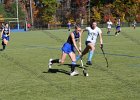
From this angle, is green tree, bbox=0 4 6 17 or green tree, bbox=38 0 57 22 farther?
green tree, bbox=0 4 6 17

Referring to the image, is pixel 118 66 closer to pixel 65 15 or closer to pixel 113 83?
pixel 113 83

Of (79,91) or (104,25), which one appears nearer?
(79,91)

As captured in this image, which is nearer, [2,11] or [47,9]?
[47,9]

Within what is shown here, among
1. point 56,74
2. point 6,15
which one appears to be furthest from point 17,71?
point 6,15

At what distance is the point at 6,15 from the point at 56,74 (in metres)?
76.8

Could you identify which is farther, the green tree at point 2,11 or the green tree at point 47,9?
the green tree at point 2,11

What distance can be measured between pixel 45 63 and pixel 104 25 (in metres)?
65.4

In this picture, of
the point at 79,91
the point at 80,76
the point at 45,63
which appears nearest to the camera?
the point at 79,91

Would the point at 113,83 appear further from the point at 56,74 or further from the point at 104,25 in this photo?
the point at 104,25

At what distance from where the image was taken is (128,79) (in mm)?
11953

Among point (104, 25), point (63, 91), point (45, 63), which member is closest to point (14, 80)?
point (63, 91)

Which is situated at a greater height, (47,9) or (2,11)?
(47,9)

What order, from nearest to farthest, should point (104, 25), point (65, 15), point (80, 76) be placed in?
point (80, 76) → point (104, 25) → point (65, 15)

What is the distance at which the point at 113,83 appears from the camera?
11312 millimetres
